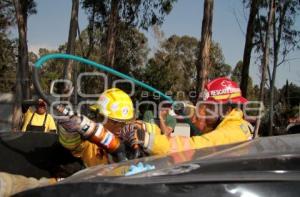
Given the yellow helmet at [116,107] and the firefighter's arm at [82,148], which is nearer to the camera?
the firefighter's arm at [82,148]

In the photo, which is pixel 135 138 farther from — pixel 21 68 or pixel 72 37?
pixel 21 68

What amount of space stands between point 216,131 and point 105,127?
2.34 feet

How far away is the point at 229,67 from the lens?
179ft

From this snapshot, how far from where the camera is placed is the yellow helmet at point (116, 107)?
3.95 meters

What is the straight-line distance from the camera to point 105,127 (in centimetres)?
391

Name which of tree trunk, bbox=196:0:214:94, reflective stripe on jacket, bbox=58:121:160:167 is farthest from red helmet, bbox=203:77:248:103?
tree trunk, bbox=196:0:214:94

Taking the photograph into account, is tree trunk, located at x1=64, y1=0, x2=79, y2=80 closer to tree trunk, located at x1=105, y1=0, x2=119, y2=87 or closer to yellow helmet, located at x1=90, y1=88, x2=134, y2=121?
tree trunk, located at x1=105, y1=0, x2=119, y2=87

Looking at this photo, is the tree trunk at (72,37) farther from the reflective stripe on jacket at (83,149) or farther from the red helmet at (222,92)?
the reflective stripe on jacket at (83,149)

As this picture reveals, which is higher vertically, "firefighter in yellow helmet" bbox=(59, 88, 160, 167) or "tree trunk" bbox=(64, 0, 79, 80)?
"tree trunk" bbox=(64, 0, 79, 80)

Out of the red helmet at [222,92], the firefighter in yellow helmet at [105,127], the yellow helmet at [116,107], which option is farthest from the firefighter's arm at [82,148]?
the red helmet at [222,92]

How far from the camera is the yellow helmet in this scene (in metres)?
3.95

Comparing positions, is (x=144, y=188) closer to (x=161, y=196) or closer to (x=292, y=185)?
(x=161, y=196)

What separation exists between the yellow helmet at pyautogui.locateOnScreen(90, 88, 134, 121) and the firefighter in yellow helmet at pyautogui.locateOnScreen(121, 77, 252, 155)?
1.65 ft

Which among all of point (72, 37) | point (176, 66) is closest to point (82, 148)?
point (72, 37)
